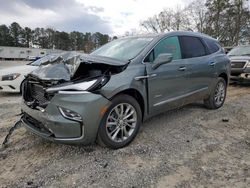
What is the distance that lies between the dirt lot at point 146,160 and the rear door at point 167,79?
1.68 feet

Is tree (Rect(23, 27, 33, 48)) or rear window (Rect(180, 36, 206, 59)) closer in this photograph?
rear window (Rect(180, 36, 206, 59))

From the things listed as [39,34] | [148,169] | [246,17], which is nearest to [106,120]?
[148,169]

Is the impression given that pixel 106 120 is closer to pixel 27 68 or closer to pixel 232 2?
pixel 27 68

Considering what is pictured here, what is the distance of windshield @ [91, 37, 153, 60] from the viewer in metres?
4.34

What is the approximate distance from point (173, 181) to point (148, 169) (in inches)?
14.5

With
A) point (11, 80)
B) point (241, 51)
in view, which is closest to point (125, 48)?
point (11, 80)

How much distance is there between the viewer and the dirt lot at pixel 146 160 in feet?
10.1

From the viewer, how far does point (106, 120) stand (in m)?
3.63

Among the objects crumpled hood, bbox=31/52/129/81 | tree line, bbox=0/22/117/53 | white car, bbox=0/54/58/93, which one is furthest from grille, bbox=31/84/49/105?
tree line, bbox=0/22/117/53

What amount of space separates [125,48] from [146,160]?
204 cm

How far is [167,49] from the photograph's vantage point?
468cm

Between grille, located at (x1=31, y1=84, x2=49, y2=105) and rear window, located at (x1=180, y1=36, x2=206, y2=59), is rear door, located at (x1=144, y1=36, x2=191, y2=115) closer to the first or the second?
rear window, located at (x1=180, y1=36, x2=206, y2=59)

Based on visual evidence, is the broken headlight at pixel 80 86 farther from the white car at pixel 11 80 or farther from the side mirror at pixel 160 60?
the white car at pixel 11 80

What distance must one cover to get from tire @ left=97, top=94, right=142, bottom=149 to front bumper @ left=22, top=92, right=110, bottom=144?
13cm
